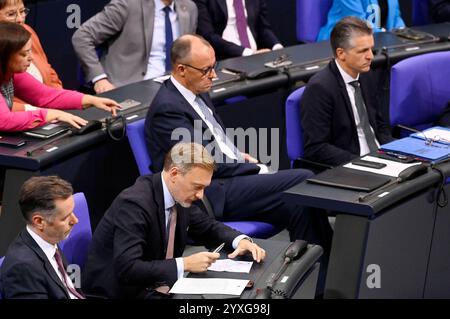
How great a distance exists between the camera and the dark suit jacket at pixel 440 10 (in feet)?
23.2

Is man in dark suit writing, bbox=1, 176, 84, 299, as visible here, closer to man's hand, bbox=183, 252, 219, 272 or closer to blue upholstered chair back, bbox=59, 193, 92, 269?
blue upholstered chair back, bbox=59, 193, 92, 269

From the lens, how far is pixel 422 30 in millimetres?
6703

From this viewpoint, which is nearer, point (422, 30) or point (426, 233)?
point (426, 233)

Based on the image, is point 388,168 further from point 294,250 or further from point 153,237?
point 153,237

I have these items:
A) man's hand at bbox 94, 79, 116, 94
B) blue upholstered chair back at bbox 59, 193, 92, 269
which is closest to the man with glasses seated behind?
man's hand at bbox 94, 79, 116, 94

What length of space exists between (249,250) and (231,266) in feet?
0.39

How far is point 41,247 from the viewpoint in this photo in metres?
3.54

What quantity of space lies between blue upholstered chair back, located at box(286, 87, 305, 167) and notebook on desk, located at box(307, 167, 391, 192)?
2.05ft
